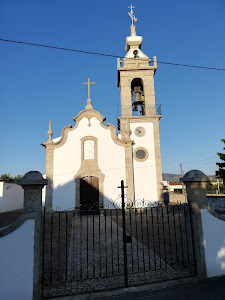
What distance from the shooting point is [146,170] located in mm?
16188

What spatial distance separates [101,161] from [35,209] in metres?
11.5

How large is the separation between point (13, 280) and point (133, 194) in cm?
1179

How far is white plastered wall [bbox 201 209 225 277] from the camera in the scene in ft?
15.4

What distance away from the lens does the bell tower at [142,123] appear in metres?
15.9

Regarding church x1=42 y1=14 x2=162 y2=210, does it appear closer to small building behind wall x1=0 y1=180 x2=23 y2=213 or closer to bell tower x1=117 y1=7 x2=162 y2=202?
Answer: bell tower x1=117 y1=7 x2=162 y2=202

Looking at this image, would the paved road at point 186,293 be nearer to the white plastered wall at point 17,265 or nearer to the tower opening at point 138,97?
the white plastered wall at point 17,265

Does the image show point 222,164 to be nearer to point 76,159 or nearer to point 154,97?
point 154,97

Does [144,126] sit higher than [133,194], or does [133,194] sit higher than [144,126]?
[144,126]

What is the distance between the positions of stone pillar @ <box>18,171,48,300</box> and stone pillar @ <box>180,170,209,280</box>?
3387 millimetres

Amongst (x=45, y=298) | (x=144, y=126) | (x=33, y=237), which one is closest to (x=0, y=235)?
(x=33, y=237)

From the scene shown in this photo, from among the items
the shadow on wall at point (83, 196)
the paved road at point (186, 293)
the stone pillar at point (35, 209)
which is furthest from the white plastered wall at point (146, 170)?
the stone pillar at point (35, 209)

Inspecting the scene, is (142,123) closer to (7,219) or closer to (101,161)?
(101,161)

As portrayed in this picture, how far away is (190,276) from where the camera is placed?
4.62m

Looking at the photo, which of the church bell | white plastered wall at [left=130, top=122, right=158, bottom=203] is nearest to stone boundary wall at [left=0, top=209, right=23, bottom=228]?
white plastered wall at [left=130, top=122, right=158, bottom=203]
